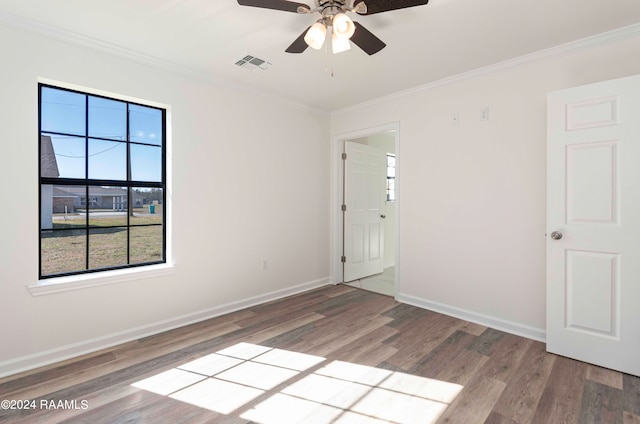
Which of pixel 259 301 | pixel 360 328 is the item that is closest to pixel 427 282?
pixel 360 328

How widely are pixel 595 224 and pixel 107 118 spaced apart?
4.18 meters

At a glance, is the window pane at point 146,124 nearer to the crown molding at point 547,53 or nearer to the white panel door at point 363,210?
the white panel door at point 363,210

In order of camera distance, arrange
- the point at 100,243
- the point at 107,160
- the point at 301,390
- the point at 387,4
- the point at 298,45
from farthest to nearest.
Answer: the point at 100,243
the point at 107,160
the point at 298,45
the point at 301,390
the point at 387,4

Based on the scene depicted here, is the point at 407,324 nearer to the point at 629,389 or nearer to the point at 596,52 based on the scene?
the point at 629,389

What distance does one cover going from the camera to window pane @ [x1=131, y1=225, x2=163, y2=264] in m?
2.86

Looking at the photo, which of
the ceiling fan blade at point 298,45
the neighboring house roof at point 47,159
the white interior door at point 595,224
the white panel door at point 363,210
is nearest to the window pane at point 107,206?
the neighboring house roof at point 47,159

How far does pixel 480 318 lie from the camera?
3064 millimetres

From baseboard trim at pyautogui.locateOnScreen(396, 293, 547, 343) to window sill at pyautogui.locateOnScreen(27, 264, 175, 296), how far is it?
2.68 meters

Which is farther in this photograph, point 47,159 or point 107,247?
point 107,247

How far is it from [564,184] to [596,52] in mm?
1119

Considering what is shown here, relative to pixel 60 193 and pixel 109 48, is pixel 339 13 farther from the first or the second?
pixel 60 193

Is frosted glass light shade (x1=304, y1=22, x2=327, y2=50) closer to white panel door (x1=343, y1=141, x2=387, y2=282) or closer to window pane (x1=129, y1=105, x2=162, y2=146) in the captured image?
window pane (x1=129, y1=105, x2=162, y2=146)

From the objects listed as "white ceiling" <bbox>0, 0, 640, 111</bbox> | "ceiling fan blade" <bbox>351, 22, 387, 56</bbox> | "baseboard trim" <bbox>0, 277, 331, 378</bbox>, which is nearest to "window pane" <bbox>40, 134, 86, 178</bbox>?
"white ceiling" <bbox>0, 0, 640, 111</bbox>

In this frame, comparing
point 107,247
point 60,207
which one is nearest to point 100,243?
point 107,247
